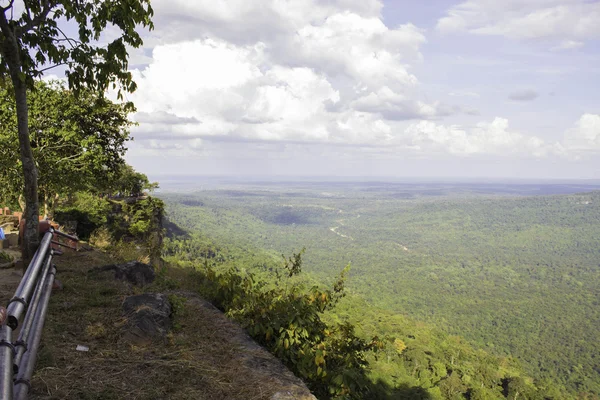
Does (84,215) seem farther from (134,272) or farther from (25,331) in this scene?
(25,331)

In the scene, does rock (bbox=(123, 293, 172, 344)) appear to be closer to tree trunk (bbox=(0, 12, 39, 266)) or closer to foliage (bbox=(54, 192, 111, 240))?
tree trunk (bbox=(0, 12, 39, 266))

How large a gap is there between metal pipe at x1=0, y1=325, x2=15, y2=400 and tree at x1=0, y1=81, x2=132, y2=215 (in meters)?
10.0

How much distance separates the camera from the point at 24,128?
5.64 metres

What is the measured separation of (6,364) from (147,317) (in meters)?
2.57

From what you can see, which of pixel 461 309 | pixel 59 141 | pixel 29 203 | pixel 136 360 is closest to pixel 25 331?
pixel 136 360

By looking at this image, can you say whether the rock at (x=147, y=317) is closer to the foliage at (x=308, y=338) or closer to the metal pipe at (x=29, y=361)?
the metal pipe at (x=29, y=361)

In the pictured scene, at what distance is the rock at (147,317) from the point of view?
4730mm

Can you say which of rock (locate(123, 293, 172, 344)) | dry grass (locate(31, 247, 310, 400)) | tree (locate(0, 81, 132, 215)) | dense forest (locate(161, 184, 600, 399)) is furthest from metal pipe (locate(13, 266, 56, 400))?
tree (locate(0, 81, 132, 215))

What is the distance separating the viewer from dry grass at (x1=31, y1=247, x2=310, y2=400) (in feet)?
11.7

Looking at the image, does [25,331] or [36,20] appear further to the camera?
[36,20]

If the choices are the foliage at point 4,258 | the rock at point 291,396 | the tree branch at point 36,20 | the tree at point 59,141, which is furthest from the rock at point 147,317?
the tree at point 59,141

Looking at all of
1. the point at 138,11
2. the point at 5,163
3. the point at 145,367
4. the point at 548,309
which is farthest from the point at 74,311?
the point at 548,309

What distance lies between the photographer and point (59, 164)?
12.3 metres

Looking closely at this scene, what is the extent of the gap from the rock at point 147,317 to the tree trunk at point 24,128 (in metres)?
2.13
